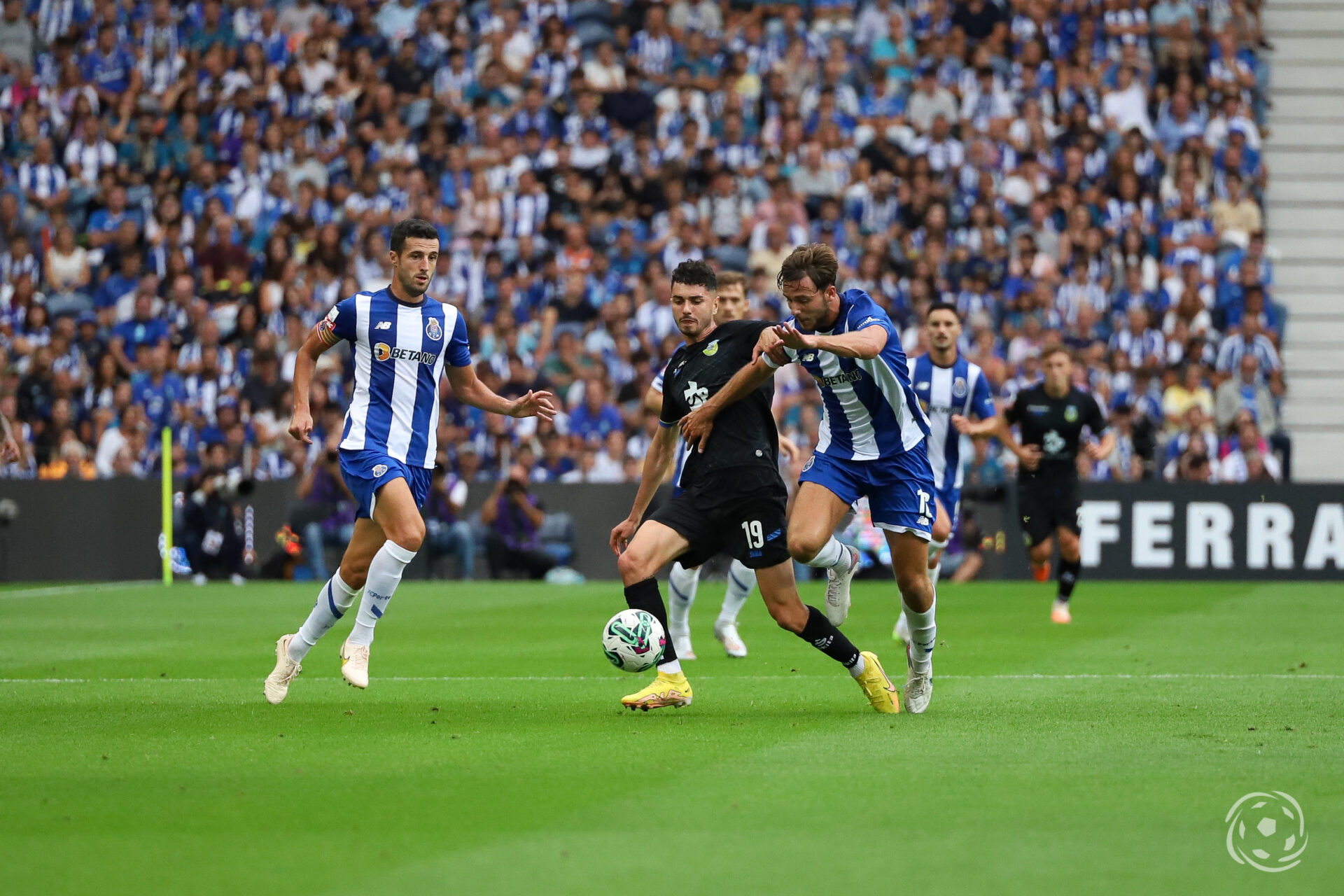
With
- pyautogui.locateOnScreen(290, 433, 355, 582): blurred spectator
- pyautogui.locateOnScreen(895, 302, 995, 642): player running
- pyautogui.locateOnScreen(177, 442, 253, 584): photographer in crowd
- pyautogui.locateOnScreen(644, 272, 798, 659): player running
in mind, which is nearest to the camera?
pyautogui.locateOnScreen(644, 272, 798, 659): player running

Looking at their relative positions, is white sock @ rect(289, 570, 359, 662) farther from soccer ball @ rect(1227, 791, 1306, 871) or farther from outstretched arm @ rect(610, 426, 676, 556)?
soccer ball @ rect(1227, 791, 1306, 871)

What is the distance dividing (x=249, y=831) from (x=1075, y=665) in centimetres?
683

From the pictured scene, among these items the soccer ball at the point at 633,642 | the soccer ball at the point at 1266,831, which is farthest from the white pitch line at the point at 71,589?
the soccer ball at the point at 1266,831

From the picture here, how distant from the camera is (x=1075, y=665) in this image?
11.0 m

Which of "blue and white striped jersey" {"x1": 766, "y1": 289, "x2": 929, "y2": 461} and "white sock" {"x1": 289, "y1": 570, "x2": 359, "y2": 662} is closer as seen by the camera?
"blue and white striped jersey" {"x1": 766, "y1": 289, "x2": 929, "y2": 461}

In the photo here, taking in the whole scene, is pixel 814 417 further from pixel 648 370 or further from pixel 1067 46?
pixel 1067 46

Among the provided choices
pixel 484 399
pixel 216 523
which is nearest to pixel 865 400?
pixel 484 399

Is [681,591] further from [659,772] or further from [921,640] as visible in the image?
[659,772]

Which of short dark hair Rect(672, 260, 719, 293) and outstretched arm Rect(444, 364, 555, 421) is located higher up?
short dark hair Rect(672, 260, 719, 293)

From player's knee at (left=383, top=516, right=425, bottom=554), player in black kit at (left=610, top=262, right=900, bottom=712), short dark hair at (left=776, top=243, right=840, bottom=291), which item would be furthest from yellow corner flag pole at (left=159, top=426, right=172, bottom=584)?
short dark hair at (left=776, top=243, right=840, bottom=291)

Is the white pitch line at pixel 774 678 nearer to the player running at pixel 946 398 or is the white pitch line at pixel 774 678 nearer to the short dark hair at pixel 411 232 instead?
the player running at pixel 946 398

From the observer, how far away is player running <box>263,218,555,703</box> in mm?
8945

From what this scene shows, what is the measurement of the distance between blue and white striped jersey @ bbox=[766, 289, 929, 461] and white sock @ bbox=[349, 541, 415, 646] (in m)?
2.33

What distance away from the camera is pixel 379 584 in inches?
356
